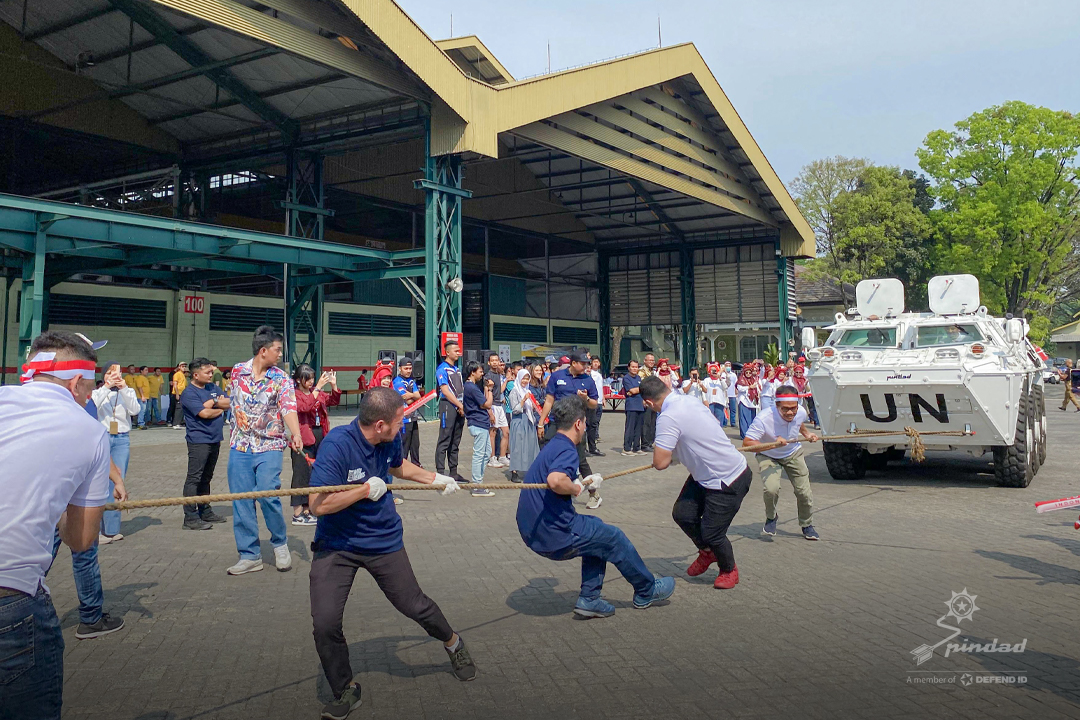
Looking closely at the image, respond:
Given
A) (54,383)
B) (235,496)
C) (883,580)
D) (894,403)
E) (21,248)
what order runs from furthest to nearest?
(21,248), (894,403), (883,580), (235,496), (54,383)

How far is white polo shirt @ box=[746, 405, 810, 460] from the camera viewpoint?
307 inches

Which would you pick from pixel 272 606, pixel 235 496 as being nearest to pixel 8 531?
pixel 235 496

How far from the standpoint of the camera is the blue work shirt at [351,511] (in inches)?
160

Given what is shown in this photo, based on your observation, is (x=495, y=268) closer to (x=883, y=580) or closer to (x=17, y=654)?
(x=883, y=580)

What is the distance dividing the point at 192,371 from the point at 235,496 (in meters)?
4.68

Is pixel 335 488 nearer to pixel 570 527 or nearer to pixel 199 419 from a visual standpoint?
pixel 570 527

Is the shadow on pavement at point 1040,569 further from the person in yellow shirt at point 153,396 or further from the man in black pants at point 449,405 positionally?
the person in yellow shirt at point 153,396

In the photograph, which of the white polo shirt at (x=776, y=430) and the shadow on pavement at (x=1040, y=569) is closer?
the shadow on pavement at (x=1040, y=569)

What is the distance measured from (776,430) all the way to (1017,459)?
502cm

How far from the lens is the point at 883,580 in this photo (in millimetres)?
6223

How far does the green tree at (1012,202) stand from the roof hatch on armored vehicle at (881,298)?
2306cm

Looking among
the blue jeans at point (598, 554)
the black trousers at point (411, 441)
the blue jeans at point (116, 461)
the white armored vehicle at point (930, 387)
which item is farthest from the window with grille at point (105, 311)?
the blue jeans at point (598, 554)

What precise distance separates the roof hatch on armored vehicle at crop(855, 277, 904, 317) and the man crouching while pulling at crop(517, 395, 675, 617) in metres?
9.67

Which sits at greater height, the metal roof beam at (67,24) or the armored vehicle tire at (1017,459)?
the metal roof beam at (67,24)
